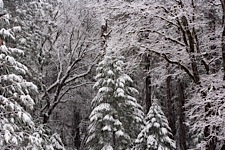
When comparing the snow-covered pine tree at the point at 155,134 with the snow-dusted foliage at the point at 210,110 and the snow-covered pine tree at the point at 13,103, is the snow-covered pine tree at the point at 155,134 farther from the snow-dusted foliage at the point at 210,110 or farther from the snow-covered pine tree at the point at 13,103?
the snow-covered pine tree at the point at 13,103

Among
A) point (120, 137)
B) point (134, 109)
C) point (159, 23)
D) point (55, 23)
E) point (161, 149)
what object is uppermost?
point (55, 23)

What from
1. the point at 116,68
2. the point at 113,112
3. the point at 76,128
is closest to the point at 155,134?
the point at 113,112

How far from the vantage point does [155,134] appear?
44.3ft

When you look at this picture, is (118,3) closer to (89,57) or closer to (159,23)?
(159,23)

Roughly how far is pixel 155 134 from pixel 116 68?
4192mm

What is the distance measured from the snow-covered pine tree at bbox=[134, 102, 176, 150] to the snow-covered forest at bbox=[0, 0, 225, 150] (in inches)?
1.7

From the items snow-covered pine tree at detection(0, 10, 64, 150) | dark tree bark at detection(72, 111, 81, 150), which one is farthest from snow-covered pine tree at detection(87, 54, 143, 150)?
dark tree bark at detection(72, 111, 81, 150)

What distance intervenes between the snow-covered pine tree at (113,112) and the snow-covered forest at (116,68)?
5 cm

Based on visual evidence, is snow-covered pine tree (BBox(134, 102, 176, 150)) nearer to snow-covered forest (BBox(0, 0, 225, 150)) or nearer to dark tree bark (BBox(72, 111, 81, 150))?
snow-covered forest (BBox(0, 0, 225, 150))

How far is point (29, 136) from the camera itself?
10.9m

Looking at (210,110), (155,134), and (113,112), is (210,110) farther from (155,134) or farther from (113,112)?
(113,112)

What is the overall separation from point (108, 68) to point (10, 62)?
657 centimetres

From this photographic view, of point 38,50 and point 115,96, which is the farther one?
point 38,50

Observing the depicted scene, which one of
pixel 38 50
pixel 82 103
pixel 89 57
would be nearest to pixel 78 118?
pixel 82 103
